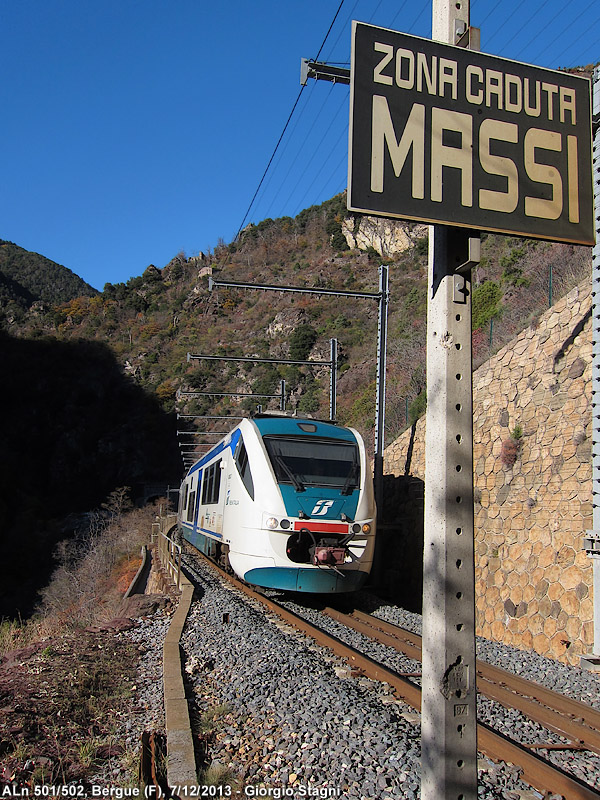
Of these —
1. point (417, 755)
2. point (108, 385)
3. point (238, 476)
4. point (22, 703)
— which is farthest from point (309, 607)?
point (108, 385)

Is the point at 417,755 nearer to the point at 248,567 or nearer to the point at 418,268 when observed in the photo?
the point at 248,567

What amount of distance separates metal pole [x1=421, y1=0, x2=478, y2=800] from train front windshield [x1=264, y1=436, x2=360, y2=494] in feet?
22.7

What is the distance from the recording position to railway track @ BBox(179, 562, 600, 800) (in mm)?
4141

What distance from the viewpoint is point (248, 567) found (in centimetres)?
982

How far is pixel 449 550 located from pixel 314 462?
7510mm

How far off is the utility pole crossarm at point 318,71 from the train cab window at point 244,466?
5.94 meters

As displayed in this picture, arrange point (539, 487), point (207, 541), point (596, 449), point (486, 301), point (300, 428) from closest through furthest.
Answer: point (596, 449)
point (539, 487)
point (300, 428)
point (207, 541)
point (486, 301)

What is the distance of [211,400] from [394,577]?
55.5m

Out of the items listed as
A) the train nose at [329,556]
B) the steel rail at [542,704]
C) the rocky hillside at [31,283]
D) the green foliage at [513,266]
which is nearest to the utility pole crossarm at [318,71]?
the train nose at [329,556]

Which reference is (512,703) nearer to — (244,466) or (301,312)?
(244,466)

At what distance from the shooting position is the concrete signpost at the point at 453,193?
2.78m

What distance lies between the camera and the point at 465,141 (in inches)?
122

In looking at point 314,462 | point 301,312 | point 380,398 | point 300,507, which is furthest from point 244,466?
point 301,312

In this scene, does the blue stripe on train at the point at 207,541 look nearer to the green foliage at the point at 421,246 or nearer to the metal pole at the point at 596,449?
the metal pole at the point at 596,449
